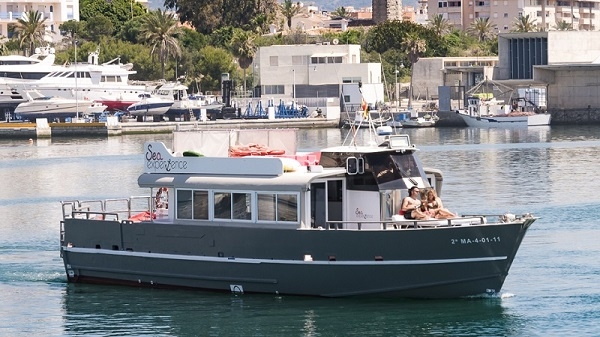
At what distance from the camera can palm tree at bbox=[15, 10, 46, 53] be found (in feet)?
454

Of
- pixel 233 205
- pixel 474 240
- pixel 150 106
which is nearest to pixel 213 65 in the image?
pixel 150 106

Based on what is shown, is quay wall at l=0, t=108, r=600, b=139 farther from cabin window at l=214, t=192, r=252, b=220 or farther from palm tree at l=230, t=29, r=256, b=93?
cabin window at l=214, t=192, r=252, b=220

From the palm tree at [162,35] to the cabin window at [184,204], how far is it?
10391 cm

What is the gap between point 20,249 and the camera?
36469mm

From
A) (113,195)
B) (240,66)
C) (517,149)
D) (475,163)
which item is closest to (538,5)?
(240,66)

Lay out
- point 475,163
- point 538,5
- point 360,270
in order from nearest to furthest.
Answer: point 360,270 < point 475,163 < point 538,5

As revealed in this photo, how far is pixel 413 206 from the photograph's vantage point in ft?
86.1

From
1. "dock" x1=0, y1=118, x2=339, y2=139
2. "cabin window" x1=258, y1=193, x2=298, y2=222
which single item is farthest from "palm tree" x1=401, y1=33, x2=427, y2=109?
"cabin window" x1=258, y1=193, x2=298, y2=222

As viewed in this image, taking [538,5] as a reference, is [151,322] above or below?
below

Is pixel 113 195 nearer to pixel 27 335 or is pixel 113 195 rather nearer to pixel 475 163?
pixel 475 163

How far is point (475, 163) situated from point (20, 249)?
1332 inches

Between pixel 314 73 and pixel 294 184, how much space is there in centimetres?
9612

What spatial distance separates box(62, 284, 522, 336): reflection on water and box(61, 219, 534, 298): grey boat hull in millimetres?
247

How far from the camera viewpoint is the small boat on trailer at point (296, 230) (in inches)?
1013
